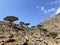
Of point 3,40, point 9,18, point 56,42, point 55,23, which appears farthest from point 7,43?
point 55,23

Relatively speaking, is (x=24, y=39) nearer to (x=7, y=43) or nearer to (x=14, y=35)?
(x=14, y=35)

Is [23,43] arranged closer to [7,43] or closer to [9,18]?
[7,43]

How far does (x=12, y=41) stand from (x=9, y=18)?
25.0 metres

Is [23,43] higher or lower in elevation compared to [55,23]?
lower

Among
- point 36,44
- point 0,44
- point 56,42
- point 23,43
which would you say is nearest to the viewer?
point 0,44

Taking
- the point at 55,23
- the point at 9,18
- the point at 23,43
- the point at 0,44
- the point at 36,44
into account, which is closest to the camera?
the point at 0,44

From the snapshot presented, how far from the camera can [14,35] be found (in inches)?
1068

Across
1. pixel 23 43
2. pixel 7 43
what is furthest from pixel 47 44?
pixel 7 43

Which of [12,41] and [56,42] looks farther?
[56,42]

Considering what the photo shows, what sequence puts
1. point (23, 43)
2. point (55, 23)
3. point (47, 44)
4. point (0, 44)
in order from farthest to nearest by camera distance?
point (55, 23)
point (47, 44)
point (23, 43)
point (0, 44)

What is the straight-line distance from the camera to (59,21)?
243ft

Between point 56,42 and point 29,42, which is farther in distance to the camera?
point 56,42

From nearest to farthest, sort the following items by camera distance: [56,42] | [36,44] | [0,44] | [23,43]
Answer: [0,44]
[23,43]
[36,44]
[56,42]

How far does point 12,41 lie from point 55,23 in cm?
4879
